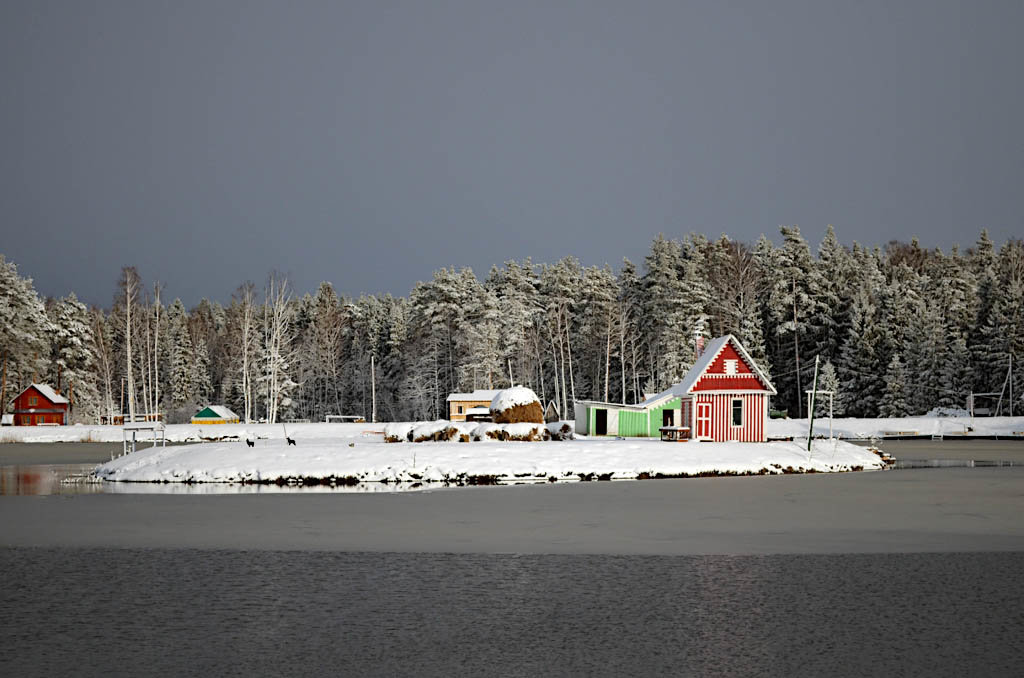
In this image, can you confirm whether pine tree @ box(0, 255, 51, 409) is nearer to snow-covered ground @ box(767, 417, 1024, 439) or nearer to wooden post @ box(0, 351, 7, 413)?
wooden post @ box(0, 351, 7, 413)

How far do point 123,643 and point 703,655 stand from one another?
5.67 meters

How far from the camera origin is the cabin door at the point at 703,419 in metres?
49.3

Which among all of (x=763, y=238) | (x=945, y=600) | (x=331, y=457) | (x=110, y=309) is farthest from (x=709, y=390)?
(x=110, y=309)

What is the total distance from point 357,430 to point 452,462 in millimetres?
36469

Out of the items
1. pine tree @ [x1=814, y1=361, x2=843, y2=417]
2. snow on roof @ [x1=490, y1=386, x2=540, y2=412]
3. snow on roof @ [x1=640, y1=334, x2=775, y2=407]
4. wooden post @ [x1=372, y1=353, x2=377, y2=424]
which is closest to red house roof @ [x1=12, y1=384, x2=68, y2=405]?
wooden post @ [x1=372, y1=353, x2=377, y2=424]

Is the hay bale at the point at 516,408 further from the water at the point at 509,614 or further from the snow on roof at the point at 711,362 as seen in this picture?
the water at the point at 509,614

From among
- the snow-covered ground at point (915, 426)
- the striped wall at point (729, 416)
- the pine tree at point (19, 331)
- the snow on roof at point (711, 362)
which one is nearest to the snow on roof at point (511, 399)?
the snow on roof at point (711, 362)

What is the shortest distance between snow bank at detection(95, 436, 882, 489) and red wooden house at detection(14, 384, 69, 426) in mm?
51361

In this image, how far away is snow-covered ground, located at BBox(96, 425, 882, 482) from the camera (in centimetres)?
3181

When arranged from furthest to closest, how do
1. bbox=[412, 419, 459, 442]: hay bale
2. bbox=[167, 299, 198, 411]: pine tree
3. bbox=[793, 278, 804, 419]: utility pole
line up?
bbox=[167, 299, 198, 411]: pine tree, bbox=[793, 278, 804, 419]: utility pole, bbox=[412, 419, 459, 442]: hay bale

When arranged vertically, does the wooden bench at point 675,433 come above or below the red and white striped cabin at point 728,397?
below

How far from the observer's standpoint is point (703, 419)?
4944 cm

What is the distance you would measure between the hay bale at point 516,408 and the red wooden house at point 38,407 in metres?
50.3

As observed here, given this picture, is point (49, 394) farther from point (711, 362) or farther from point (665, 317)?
point (711, 362)
